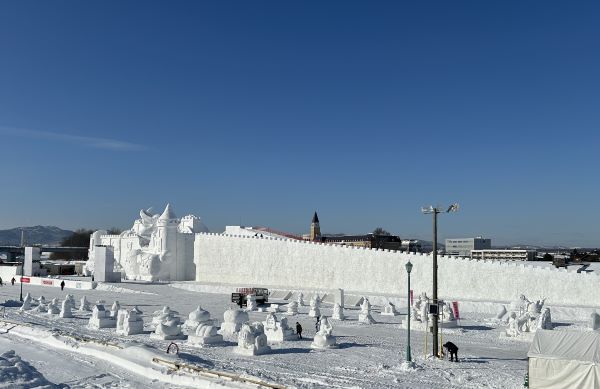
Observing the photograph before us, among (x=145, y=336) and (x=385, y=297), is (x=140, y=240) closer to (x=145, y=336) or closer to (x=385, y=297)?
(x=385, y=297)

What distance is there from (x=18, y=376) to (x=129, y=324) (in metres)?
9.40

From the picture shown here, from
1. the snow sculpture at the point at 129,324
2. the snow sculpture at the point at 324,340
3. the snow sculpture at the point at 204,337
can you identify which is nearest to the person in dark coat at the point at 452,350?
the snow sculpture at the point at 324,340

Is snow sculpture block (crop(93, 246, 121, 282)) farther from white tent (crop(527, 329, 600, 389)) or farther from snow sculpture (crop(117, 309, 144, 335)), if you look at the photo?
white tent (crop(527, 329, 600, 389))

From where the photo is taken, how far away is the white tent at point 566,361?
12398mm

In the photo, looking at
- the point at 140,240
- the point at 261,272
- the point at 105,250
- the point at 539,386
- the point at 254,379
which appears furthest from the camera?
the point at 140,240

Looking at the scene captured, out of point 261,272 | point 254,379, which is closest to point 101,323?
point 254,379

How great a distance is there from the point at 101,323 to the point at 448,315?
1598 centimetres

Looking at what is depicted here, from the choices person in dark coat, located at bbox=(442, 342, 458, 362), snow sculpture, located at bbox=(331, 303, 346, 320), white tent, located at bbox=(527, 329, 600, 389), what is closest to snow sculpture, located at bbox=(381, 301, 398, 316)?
snow sculpture, located at bbox=(331, 303, 346, 320)

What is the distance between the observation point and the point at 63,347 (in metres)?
21.0

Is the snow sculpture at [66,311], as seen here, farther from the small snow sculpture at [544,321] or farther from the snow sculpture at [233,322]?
the small snow sculpture at [544,321]

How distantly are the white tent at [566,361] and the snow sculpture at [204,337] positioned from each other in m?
11.6

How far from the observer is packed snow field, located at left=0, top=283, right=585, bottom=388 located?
15.0 metres

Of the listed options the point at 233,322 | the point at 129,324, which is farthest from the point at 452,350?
the point at 129,324

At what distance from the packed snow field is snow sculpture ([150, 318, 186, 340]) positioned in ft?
1.33
